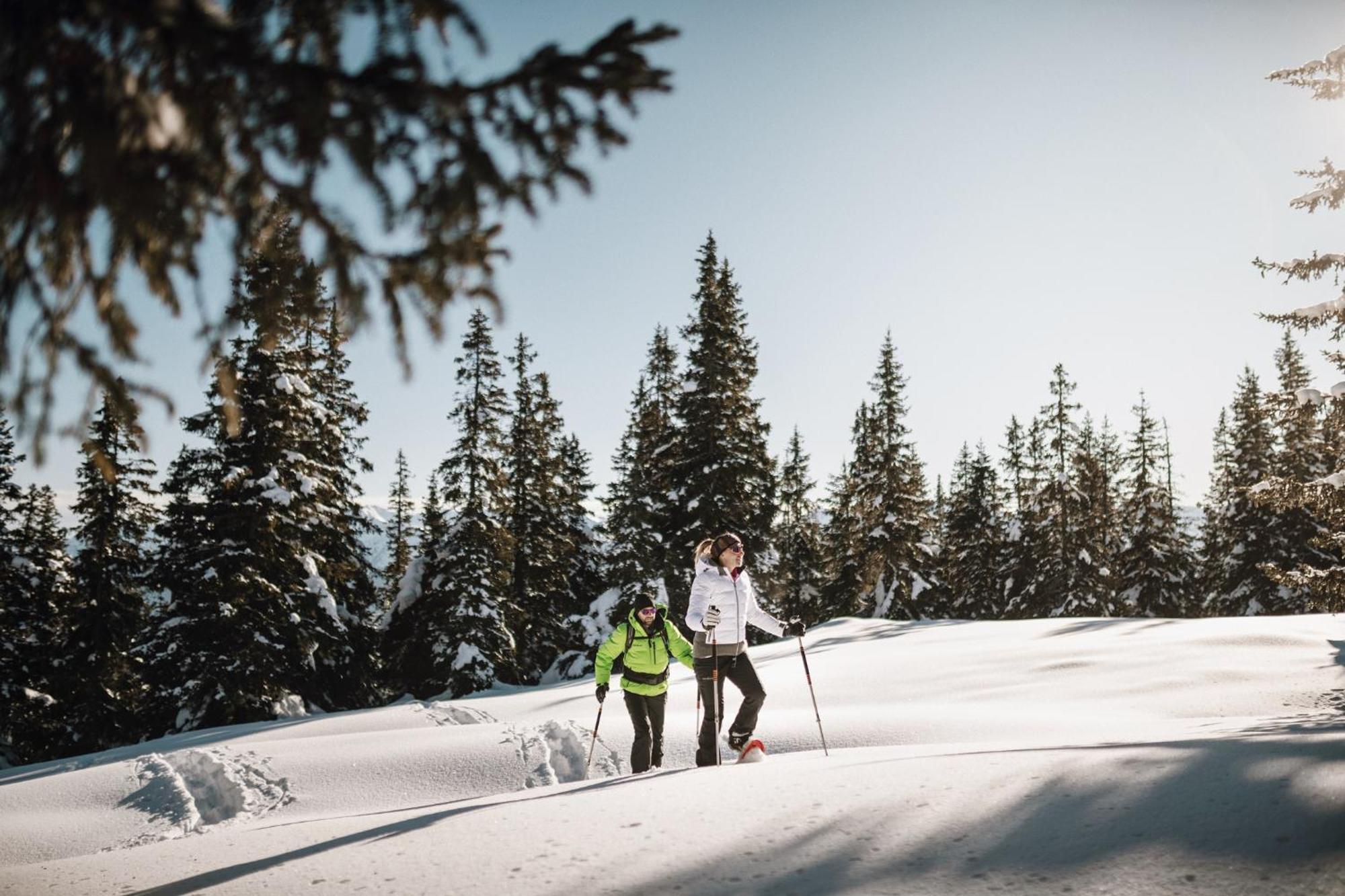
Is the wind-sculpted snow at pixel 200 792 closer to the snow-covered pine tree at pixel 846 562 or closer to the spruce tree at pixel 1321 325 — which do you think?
the spruce tree at pixel 1321 325

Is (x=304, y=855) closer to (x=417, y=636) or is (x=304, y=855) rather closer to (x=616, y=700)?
(x=616, y=700)

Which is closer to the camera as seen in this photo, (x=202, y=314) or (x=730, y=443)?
(x=202, y=314)

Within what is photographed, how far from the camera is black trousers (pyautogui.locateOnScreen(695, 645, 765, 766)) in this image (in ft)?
25.1

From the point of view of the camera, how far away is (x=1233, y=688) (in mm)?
10102

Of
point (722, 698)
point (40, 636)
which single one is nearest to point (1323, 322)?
point (722, 698)

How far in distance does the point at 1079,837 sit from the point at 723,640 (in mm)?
3969

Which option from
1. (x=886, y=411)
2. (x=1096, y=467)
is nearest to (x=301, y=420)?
(x=886, y=411)

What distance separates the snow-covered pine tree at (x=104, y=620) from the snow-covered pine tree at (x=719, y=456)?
52.7ft

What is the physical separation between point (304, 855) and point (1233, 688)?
11064 mm

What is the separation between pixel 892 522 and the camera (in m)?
31.5

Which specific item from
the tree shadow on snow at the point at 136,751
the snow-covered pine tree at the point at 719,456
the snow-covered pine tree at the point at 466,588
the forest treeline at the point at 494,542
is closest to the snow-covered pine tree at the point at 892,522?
the forest treeline at the point at 494,542

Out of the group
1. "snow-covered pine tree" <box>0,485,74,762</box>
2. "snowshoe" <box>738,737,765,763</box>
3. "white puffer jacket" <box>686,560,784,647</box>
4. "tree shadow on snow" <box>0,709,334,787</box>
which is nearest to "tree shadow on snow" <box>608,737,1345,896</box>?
"snowshoe" <box>738,737,765,763</box>

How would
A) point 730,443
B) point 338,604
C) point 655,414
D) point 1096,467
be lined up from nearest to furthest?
point 338,604 < point 730,443 < point 655,414 < point 1096,467

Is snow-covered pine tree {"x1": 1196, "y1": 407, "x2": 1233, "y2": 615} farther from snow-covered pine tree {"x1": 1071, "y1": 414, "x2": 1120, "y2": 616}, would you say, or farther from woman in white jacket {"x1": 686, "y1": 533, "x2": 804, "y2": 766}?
woman in white jacket {"x1": 686, "y1": 533, "x2": 804, "y2": 766}
